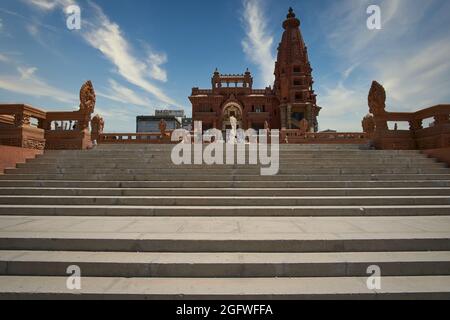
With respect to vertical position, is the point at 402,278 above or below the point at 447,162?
below

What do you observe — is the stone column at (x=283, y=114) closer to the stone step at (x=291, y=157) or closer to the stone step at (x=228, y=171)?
the stone step at (x=291, y=157)

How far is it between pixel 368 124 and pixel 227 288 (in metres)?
20.3

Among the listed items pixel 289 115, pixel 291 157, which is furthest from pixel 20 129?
pixel 289 115

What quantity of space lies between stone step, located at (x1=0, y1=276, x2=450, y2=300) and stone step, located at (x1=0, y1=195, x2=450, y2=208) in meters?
3.00

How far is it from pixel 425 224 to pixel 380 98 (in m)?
9.13

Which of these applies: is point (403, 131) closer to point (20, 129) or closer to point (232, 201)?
point (232, 201)

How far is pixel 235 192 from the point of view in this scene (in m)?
6.90

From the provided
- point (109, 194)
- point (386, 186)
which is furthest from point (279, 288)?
point (386, 186)

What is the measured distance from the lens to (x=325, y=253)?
152 inches

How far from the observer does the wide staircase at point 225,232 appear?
3.22 meters

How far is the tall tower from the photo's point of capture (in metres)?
43.9

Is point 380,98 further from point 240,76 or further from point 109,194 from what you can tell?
point 240,76
